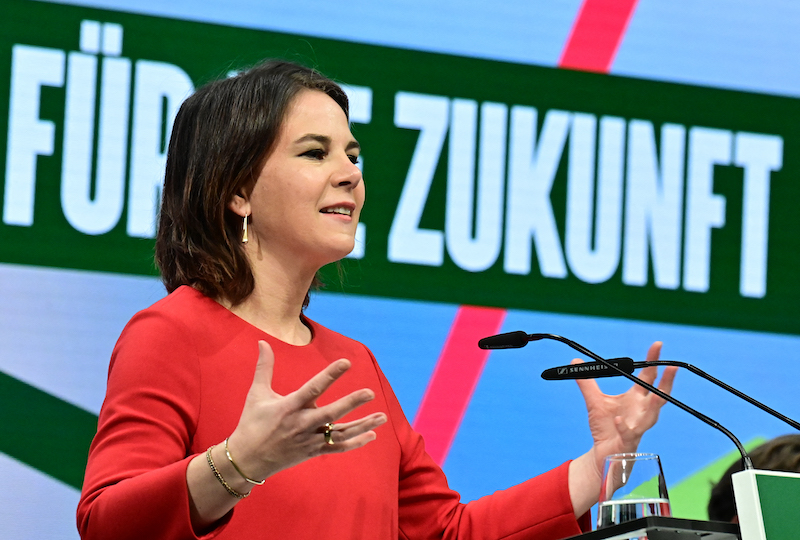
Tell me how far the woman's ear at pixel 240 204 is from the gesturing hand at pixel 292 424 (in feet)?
2.16

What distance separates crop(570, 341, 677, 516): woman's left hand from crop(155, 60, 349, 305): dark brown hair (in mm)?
706

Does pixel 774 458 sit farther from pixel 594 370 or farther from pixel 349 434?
pixel 349 434

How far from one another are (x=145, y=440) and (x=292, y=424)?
15.8 inches

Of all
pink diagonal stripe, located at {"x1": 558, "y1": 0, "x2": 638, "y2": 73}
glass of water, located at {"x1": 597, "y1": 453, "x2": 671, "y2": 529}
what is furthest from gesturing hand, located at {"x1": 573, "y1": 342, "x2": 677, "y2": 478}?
pink diagonal stripe, located at {"x1": 558, "y1": 0, "x2": 638, "y2": 73}

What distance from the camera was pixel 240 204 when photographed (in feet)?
6.58

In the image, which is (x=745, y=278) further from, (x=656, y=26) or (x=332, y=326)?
(x=332, y=326)

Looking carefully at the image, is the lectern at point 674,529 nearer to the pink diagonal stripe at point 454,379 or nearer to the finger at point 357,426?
the finger at point 357,426

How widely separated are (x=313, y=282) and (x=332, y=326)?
29.0 inches

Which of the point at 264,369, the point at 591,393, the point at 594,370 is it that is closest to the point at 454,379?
the point at 591,393

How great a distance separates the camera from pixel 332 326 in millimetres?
2943

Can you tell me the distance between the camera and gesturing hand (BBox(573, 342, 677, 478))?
72.7 inches

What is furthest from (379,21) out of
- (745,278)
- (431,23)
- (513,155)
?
(745,278)

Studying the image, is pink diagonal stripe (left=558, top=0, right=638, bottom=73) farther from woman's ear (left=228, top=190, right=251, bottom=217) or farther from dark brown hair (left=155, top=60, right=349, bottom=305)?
woman's ear (left=228, top=190, right=251, bottom=217)

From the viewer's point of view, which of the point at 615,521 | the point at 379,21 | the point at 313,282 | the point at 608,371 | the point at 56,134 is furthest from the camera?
the point at 379,21
